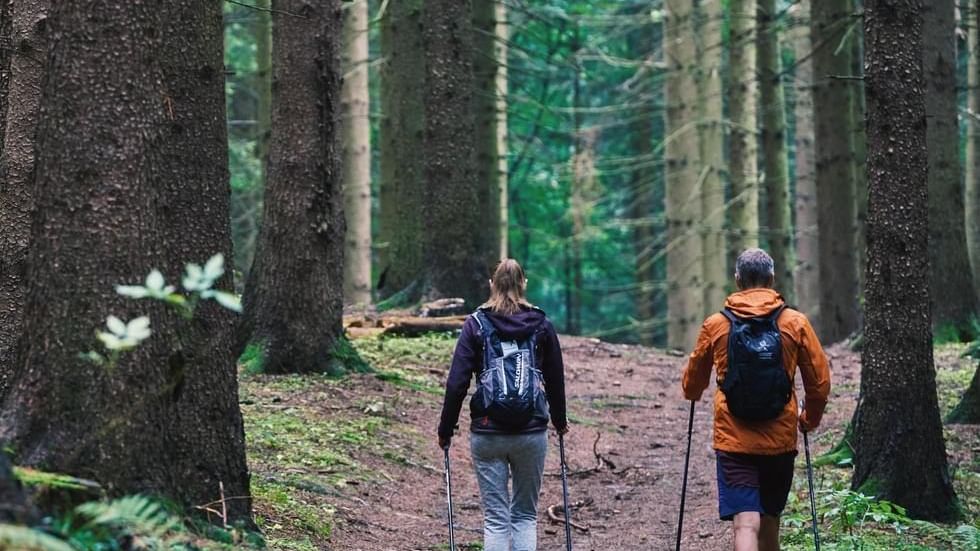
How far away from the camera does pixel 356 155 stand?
73.4 ft

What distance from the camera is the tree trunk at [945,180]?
14.6m

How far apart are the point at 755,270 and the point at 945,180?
9.63 m

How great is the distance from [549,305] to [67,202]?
44.7m

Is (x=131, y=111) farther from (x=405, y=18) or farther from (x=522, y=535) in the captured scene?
(x=405, y=18)

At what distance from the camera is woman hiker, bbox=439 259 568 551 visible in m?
6.64

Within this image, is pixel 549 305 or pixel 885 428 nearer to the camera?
pixel 885 428

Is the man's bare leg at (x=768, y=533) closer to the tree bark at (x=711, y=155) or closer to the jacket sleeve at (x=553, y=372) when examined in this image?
the jacket sleeve at (x=553, y=372)

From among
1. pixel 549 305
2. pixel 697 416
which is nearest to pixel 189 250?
pixel 697 416

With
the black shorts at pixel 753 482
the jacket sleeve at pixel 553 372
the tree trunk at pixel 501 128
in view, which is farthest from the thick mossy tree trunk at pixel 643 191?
the black shorts at pixel 753 482

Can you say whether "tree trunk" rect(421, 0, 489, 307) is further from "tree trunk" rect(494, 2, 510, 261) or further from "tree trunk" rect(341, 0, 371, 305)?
"tree trunk" rect(341, 0, 371, 305)

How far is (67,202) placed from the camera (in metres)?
5.36

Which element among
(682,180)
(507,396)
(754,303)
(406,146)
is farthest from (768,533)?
(682,180)

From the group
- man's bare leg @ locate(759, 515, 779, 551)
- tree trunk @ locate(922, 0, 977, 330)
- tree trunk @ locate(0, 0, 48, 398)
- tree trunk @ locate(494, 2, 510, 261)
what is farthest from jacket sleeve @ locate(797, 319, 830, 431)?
tree trunk @ locate(494, 2, 510, 261)

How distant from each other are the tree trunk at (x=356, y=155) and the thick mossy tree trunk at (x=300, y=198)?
1039 cm
